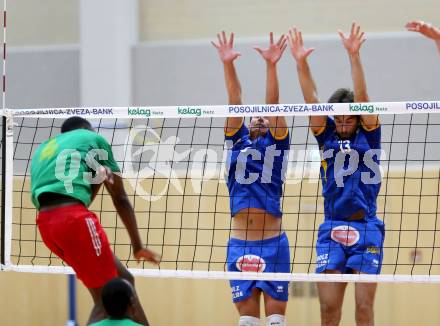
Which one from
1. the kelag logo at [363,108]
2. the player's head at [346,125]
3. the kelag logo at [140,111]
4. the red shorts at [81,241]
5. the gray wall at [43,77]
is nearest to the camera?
the red shorts at [81,241]

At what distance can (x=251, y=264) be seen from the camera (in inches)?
294

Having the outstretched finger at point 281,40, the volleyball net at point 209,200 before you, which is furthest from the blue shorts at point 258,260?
the volleyball net at point 209,200

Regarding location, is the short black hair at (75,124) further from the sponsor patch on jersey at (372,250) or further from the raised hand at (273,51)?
the sponsor patch on jersey at (372,250)

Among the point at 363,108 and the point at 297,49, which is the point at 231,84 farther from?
the point at 363,108

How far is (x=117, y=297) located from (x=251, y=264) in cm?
201

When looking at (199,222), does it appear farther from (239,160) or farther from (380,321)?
(239,160)

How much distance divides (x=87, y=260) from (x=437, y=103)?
3.06 m

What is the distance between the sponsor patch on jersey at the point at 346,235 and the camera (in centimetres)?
726

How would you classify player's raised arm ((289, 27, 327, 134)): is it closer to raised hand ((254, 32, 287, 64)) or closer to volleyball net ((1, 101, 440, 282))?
raised hand ((254, 32, 287, 64))

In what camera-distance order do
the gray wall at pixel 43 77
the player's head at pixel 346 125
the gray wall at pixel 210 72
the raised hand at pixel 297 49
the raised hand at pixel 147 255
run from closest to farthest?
the raised hand at pixel 147 255
the player's head at pixel 346 125
the raised hand at pixel 297 49
the gray wall at pixel 210 72
the gray wall at pixel 43 77

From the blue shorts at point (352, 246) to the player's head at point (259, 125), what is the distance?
963 millimetres

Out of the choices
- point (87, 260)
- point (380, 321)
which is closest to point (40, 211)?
point (87, 260)

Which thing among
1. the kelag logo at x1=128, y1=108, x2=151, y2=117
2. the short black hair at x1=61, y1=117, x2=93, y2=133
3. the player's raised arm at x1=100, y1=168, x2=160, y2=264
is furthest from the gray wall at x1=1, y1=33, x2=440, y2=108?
the player's raised arm at x1=100, y1=168, x2=160, y2=264

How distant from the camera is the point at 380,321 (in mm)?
10820
